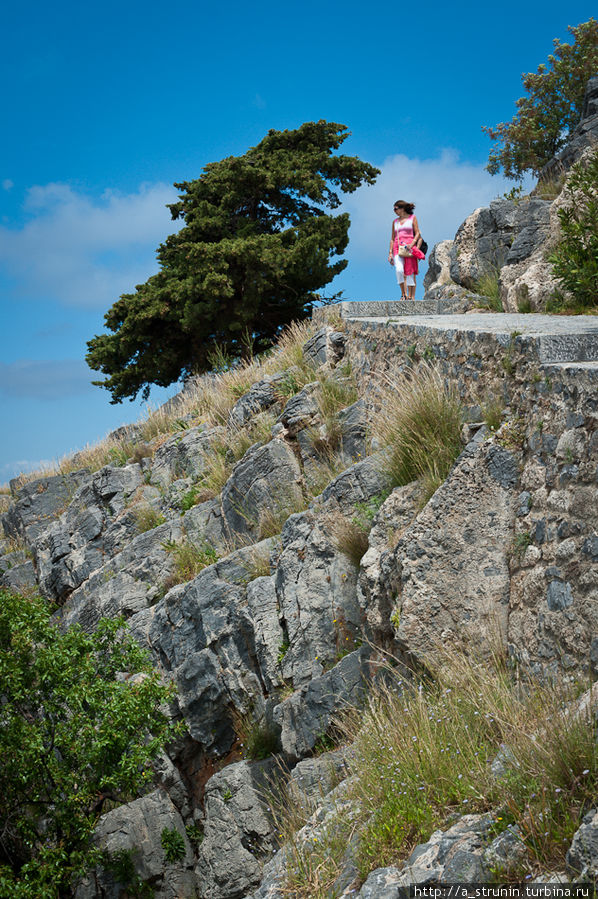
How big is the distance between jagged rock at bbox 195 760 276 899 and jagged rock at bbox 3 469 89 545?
13.2 metres

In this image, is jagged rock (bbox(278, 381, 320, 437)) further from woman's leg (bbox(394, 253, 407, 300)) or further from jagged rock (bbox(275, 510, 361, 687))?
woman's leg (bbox(394, 253, 407, 300))

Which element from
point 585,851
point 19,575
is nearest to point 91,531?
point 19,575

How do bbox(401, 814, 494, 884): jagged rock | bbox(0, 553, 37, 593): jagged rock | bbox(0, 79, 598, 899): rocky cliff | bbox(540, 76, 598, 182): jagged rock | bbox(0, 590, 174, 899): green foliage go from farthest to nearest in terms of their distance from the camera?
bbox(0, 553, 37, 593): jagged rock < bbox(540, 76, 598, 182): jagged rock < bbox(0, 590, 174, 899): green foliage < bbox(0, 79, 598, 899): rocky cliff < bbox(401, 814, 494, 884): jagged rock

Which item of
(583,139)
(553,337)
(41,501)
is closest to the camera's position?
(553,337)

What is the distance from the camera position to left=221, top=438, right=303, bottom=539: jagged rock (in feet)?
30.7

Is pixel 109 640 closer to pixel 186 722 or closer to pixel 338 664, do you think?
pixel 186 722

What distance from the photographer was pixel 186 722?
9188 mm

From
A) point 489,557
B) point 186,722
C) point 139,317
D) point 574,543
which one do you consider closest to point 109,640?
point 186,722

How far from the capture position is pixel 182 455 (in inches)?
523

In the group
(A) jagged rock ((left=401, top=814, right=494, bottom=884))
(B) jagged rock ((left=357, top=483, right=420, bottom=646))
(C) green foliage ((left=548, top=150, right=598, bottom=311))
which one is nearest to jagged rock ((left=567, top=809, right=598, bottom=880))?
(A) jagged rock ((left=401, top=814, right=494, bottom=884))

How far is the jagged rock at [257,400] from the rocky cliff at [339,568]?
0.04 m

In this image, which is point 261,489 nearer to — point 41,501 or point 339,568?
point 339,568

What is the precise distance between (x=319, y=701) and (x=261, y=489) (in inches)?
144

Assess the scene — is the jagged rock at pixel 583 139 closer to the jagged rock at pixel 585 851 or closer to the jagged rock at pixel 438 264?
the jagged rock at pixel 438 264
